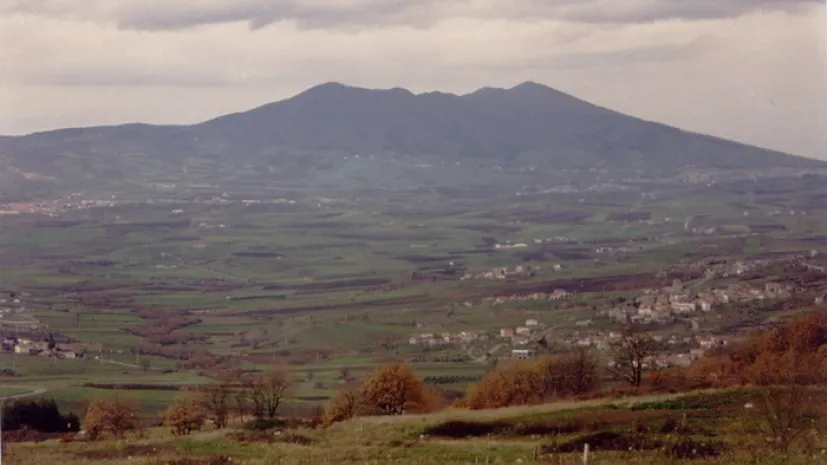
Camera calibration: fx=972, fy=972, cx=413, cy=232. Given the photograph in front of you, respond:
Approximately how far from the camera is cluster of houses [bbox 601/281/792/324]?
53.2 metres

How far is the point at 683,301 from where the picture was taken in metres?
57.2

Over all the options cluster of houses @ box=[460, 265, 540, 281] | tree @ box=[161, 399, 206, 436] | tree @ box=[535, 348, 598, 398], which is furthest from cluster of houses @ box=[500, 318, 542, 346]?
tree @ box=[161, 399, 206, 436]

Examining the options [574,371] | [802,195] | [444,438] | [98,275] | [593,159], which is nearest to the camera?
[444,438]

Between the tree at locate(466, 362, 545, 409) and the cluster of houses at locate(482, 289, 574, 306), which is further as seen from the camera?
the cluster of houses at locate(482, 289, 574, 306)

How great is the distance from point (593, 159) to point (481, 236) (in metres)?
87.0

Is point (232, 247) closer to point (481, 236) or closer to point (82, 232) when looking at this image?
point (82, 232)

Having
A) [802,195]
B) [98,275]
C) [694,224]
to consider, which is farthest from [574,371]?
[802,195]

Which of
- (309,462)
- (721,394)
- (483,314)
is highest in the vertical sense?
(309,462)

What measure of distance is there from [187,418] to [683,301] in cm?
3912

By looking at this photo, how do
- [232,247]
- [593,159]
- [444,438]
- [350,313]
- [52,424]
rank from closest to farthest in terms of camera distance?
1. [444,438]
2. [52,424]
3. [350,313]
4. [232,247]
5. [593,159]

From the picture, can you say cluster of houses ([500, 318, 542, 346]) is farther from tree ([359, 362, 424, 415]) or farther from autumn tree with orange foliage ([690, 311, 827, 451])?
tree ([359, 362, 424, 415])

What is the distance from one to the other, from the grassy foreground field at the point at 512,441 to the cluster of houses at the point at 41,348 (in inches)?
1302

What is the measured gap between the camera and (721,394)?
17781 mm

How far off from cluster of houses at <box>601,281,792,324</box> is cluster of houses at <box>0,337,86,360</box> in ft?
94.0
